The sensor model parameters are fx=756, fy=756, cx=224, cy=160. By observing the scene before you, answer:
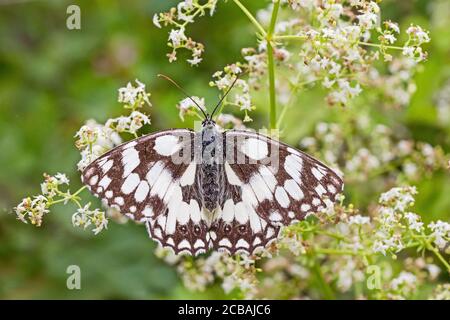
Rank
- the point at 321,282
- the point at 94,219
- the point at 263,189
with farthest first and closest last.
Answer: the point at 321,282 < the point at 263,189 < the point at 94,219

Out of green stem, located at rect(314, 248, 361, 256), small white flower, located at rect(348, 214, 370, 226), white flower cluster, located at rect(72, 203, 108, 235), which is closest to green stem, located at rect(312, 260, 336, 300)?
green stem, located at rect(314, 248, 361, 256)

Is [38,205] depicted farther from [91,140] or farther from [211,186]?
[211,186]

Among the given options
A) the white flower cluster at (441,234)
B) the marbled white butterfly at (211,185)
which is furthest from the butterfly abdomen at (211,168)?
the white flower cluster at (441,234)

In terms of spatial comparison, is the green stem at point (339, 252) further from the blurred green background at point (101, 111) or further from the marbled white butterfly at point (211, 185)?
the blurred green background at point (101, 111)

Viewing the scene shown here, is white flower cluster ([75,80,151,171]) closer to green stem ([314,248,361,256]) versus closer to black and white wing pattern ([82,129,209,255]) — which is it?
black and white wing pattern ([82,129,209,255])

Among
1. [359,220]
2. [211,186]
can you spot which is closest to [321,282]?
[359,220]
